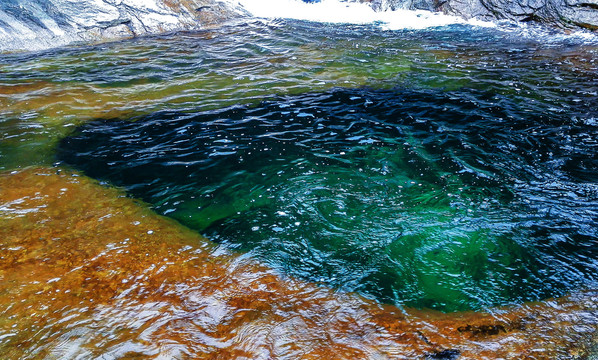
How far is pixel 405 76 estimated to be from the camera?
791 centimetres

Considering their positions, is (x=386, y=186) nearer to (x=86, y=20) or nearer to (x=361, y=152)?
(x=361, y=152)

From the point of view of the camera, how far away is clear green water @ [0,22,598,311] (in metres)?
3.44

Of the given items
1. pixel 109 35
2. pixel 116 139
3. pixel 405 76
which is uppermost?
→ pixel 109 35

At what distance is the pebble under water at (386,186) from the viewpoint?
3338 millimetres

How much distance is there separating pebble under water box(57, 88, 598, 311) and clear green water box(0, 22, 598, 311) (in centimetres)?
2

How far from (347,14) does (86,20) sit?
8545 mm

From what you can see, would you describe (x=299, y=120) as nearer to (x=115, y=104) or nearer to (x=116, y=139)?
(x=116, y=139)

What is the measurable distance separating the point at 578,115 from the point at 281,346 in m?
5.85

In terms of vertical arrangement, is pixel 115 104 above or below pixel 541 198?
above

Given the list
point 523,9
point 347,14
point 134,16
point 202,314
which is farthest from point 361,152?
point 347,14

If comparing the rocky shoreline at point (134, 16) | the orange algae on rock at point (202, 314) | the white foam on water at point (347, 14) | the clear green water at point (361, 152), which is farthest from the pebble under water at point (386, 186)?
the white foam on water at point (347, 14)

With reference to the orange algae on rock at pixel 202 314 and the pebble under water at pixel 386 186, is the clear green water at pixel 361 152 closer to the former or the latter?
the pebble under water at pixel 386 186

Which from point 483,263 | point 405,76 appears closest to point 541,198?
point 483,263

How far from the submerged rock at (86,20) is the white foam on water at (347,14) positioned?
8.99 feet
